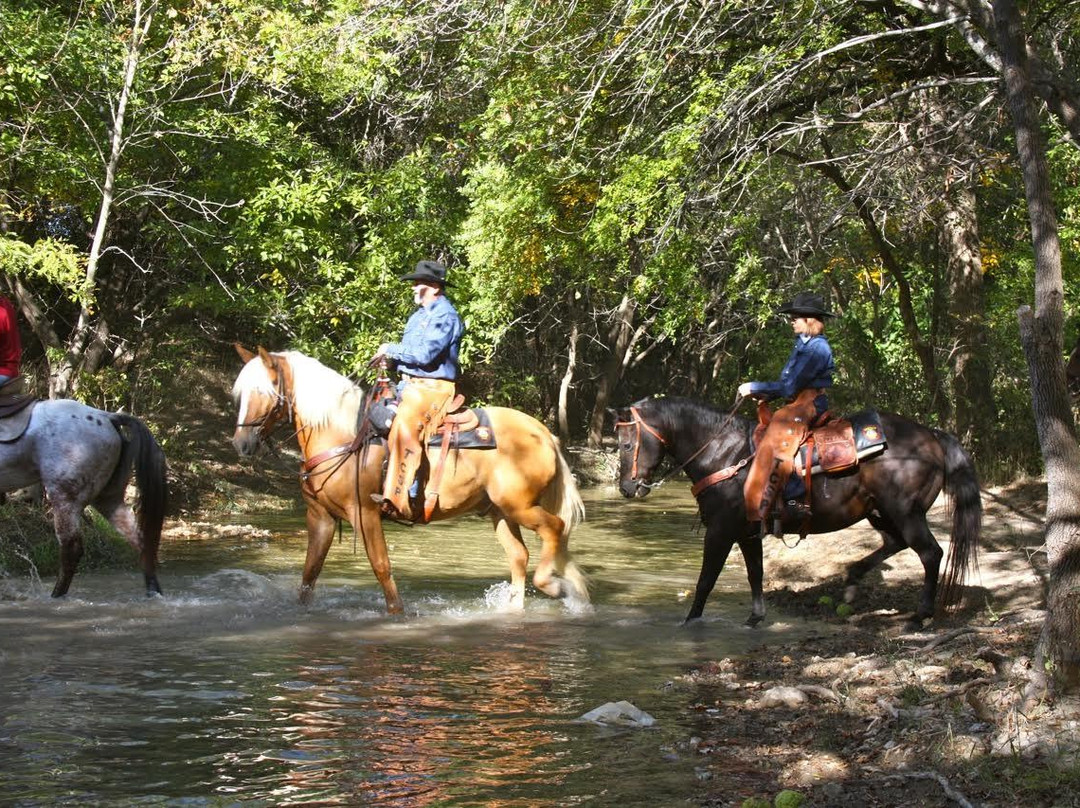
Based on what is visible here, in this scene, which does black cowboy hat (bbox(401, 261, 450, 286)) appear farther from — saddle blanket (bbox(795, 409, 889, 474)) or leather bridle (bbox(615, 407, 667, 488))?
saddle blanket (bbox(795, 409, 889, 474))

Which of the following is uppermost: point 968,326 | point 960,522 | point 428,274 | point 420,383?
point 428,274

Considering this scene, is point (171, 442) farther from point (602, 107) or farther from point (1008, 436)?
point (1008, 436)

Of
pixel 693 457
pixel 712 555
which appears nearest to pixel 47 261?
pixel 693 457

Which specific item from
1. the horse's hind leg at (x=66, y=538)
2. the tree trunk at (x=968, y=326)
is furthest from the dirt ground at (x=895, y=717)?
the tree trunk at (x=968, y=326)

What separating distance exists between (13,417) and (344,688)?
5200mm

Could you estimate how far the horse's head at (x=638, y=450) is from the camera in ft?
35.1

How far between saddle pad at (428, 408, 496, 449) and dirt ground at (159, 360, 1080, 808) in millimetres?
3184

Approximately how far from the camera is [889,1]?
14281mm

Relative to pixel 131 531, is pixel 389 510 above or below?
above

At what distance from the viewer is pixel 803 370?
10289 mm

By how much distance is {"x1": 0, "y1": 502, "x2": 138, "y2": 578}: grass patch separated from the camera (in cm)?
1295

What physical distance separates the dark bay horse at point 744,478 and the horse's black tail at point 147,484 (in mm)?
4591

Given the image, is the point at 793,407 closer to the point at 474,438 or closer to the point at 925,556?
the point at 925,556

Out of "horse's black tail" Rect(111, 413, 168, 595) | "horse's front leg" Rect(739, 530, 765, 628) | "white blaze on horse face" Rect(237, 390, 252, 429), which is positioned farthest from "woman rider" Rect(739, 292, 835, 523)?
"horse's black tail" Rect(111, 413, 168, 595)
